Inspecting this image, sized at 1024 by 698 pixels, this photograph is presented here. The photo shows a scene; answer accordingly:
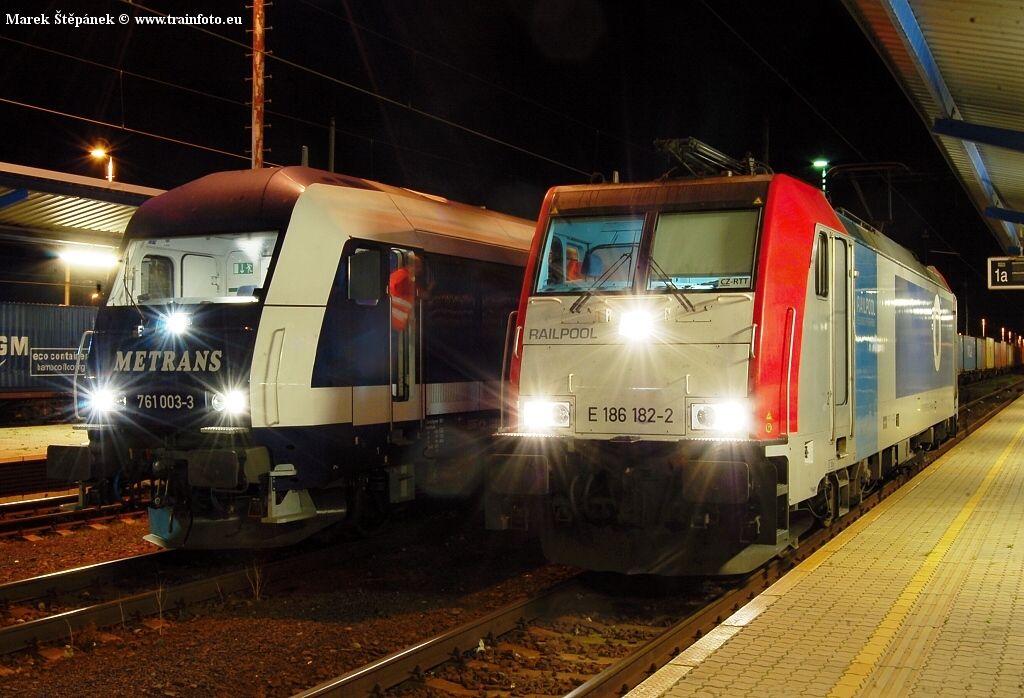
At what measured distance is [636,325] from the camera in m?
8.17

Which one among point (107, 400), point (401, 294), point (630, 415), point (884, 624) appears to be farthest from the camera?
point (401, 294)

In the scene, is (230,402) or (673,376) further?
(230,402)

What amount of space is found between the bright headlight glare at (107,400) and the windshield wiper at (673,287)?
17.0 ft

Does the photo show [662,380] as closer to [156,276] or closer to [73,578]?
[156,276]

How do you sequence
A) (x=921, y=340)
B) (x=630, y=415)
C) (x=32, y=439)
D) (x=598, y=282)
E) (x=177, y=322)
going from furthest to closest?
(x=32, y=439), (x=921, y=340), (x=177, y=322), (x=598, y=282), (x=630, y=415)

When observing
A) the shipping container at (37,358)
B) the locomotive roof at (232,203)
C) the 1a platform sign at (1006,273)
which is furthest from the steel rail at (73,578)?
the 1a platform sign at (1006,273)

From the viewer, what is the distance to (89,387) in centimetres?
993

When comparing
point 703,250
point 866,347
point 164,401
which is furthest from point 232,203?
point 866,347

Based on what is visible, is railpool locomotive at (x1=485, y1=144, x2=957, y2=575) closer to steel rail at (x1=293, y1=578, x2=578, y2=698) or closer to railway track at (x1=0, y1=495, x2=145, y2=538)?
steel rail at (x1=293, y1=578, x2=578, y2=698)

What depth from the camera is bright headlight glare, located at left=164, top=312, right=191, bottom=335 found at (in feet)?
30.9

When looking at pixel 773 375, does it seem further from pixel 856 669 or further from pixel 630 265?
pixel 856 669

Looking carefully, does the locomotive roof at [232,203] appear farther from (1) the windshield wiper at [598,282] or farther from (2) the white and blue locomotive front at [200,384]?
(1) the windshield wiper at [598,282]

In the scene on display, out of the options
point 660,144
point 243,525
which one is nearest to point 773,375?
point 660,144

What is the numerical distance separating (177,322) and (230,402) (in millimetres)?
1110
